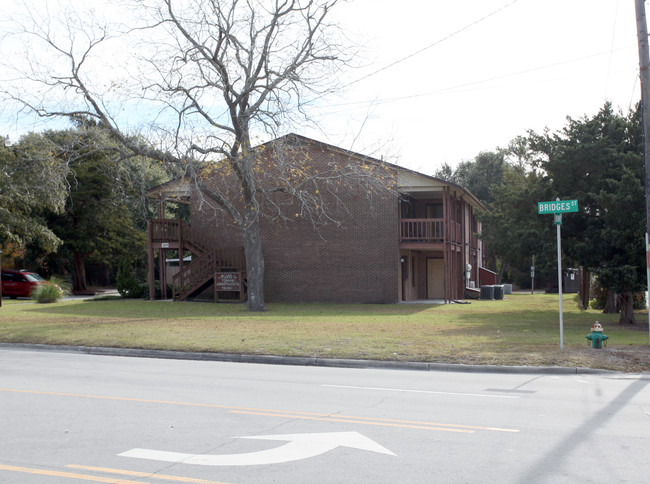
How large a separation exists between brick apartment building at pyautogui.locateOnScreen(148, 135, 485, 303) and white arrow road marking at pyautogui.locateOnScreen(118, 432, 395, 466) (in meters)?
22.6

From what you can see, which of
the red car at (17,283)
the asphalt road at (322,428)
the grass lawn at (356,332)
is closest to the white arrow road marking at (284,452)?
the asphalt road at (322,428)

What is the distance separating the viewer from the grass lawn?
42.9 feet

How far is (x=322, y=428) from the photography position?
7.13 meters

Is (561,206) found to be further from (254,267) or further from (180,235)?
(180,235)

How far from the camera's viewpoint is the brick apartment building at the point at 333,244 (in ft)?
101

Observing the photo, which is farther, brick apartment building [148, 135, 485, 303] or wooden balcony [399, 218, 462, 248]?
brick apartment building [148, 135, 485, 303]

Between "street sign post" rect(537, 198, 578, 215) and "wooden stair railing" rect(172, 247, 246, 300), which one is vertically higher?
"street sign post" rect(537, 198, 578, 215)

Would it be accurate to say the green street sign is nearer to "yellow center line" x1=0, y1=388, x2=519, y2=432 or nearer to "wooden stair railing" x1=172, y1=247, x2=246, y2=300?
"yellow center line" x1=0, y1=388, x2=519, y2=432

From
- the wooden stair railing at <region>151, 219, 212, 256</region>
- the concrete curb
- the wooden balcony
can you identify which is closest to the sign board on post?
the wooden stair railing at <region>151, 219, 212, 256</region>

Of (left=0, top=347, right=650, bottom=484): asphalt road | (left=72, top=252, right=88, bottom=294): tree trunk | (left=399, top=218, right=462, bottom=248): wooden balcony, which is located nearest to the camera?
(left=0, top=347, right=650, bottom=484): asphalt road

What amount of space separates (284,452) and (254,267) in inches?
842

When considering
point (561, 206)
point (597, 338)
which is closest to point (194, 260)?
point (561, 206)

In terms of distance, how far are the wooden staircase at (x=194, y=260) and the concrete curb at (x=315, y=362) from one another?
53.0ft

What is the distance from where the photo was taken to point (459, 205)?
35844mm
